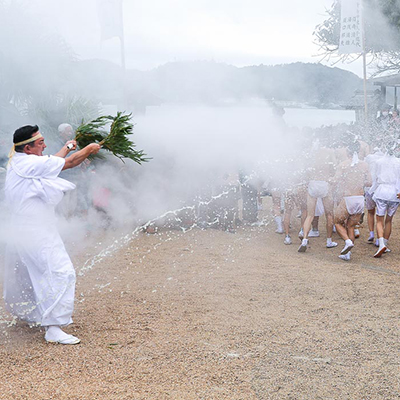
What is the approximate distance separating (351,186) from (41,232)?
4.83 m

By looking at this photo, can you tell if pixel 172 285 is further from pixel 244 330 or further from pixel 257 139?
pixel 257 139

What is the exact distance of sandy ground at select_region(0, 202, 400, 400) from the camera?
10.4 ft

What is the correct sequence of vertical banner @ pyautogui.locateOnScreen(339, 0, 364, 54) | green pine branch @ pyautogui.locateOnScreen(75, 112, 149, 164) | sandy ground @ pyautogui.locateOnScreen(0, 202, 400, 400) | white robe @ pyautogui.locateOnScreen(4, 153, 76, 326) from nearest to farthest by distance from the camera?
sandy ground @ pyautogui.locateOnScreen(0, 202, 400, 400), white robe @ pyautogui.locateOnScreen(4, 153, 76, 326), green pine branch @ pyautogui.locateOnScreen(75, 112, 149, 164), vertical banner @ pyautogui.locateOnScreen(339, 0, 364, 54)

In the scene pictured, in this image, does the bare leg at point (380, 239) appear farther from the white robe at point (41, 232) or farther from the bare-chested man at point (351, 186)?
the white robe at point (41, 232)

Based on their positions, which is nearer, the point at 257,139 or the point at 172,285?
the point at 172,285

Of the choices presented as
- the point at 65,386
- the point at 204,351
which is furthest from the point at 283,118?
the point at 65,386

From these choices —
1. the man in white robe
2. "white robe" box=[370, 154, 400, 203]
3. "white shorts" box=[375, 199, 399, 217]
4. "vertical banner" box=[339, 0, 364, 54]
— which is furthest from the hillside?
the man in white robe

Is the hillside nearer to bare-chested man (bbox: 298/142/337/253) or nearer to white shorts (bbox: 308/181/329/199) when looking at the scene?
bare-chested man (bbox: 298/142/337/253)

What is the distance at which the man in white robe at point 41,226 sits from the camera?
12.5 feet

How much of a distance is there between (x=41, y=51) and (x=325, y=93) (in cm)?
477

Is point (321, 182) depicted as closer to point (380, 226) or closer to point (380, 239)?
point (380, 226)

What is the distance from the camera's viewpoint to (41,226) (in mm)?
3889

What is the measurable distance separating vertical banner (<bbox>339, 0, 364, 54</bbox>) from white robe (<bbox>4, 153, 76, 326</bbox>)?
356 inches

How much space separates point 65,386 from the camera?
125 inches
